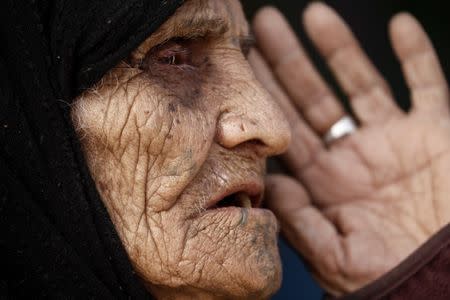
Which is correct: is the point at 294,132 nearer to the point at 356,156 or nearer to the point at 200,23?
the point at 356,156

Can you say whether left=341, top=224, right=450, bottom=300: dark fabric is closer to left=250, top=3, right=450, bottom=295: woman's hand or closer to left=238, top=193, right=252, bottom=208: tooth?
left=250, top=3, right=450, bottom=295: woman's hand

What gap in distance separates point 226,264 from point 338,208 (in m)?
0.76

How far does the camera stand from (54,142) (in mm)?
1476

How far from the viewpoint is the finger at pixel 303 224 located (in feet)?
7.21

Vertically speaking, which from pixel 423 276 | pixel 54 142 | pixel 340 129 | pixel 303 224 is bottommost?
pixel 423 276

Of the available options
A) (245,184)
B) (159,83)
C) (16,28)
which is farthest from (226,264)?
(16,28)

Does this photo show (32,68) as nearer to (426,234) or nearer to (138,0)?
(138,0)

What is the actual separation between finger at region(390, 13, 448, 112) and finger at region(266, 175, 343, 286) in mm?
486

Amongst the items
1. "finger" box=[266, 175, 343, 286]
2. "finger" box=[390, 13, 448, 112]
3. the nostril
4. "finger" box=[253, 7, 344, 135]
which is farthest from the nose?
"finger" box=[390, 13, 448, 112]

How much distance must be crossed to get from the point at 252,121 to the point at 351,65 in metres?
0.81

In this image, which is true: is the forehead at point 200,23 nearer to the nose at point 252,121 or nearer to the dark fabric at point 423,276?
the nose at point 252,121

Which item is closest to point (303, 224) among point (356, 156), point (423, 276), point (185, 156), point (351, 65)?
point (356, 156)

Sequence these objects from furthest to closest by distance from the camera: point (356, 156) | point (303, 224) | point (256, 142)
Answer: point (356, 156)
point (303, 224)
point (256, 142)

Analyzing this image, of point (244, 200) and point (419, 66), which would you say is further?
point (419, 66)
